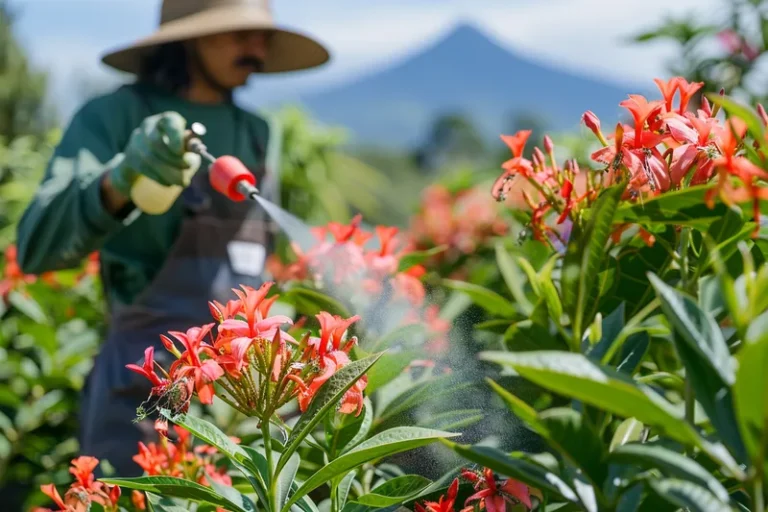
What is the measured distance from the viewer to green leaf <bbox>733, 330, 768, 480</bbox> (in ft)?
1.41

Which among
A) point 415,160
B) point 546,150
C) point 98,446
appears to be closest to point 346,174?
point 98,446

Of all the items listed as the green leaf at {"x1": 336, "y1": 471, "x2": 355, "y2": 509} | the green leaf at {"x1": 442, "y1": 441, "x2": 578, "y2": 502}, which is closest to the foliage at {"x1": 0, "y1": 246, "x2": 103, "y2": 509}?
the green leaf at {"x1": 336, "y1": 471, "x2": 355, "y2": 509}

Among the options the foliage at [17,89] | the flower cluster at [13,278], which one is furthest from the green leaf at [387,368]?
the foliage at [17,89]

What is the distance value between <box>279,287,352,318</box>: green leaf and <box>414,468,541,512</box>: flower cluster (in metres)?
0.35

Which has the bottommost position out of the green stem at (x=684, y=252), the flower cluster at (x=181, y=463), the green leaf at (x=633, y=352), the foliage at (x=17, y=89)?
the foliage at (x=17, y=89)

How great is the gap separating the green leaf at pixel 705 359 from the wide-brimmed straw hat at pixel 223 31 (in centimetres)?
162

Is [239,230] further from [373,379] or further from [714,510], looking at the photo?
[714,510]

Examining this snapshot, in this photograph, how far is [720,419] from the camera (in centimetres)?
51

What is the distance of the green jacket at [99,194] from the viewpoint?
167 centimetres

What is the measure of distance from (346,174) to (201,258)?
3.37 meters

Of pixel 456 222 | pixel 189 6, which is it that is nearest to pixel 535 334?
pixel 189 6

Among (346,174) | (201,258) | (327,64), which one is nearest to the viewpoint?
(201,258)

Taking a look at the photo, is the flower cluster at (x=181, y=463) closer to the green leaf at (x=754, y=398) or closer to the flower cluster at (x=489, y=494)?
the flower cluster at (x=489, y=494)

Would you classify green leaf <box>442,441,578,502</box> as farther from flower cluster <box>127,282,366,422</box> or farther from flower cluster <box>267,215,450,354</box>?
flower cluster <box>267,215,450,354</box>
